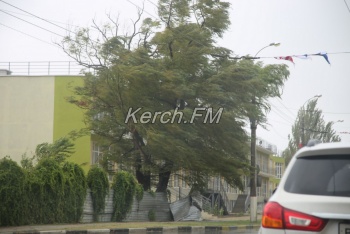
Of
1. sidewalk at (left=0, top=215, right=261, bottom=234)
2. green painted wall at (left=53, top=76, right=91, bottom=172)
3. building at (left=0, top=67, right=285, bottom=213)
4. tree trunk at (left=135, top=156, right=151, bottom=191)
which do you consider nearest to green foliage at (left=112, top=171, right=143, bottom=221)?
sidewalk at (left=0, top=215, right=261, bottom=234)

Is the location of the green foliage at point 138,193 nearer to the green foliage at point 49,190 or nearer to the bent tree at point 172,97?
the bent tree at point 172,97

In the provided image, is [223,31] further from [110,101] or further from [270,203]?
[270,203]

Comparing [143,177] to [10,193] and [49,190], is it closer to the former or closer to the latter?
Result: [49,190]

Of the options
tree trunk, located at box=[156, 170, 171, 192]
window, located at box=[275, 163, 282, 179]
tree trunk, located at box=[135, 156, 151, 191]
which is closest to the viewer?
tree trunk, located at box=[135, 156, 151, 191]

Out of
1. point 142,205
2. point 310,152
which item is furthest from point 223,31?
point 310,152

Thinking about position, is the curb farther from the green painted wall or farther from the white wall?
the white wall

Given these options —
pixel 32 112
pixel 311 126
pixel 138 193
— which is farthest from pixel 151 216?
pixel 311 126

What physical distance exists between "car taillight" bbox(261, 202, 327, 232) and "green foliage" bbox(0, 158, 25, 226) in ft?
64.8

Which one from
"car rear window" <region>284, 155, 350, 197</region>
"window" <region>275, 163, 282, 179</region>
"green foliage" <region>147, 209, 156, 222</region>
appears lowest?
"green foliage" <region>147, 209, 156, 222</region>

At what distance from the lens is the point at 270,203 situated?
5520 mm

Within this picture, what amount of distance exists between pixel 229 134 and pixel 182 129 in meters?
3.25

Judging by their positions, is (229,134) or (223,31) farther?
(223,31)

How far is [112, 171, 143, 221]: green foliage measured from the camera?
3241 centimetres

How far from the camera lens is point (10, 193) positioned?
79.8 feet
